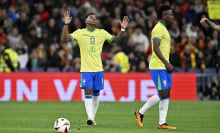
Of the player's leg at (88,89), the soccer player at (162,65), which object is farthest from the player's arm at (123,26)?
the soccer player at (162,65)

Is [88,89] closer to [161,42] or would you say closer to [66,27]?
[66,27]

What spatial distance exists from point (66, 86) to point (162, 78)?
1277cm

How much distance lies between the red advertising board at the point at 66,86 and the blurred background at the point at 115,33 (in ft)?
4.61

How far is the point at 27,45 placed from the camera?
3206 centimetres

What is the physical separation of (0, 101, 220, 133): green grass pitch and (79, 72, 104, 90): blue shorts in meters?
0.90

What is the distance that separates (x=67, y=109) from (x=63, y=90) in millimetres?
5177

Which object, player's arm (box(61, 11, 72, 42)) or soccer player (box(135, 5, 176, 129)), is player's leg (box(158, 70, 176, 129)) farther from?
player's arm (box(61, 11, 72, 42))

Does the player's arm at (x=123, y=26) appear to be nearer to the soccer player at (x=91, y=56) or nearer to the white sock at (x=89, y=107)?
the soccer player at (x=91, y=56)

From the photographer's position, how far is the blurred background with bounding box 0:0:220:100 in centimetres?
3105

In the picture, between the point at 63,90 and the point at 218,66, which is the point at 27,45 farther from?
the point at 218,66

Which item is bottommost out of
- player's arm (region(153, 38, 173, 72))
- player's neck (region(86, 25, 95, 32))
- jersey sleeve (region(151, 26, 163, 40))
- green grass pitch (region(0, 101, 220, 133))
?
green grass pitch (region(0, 101, 220, 133))

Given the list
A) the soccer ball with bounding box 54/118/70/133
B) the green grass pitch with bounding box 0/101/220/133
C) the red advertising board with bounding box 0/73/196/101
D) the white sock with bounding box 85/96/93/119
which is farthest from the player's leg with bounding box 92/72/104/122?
the red advertising board with bounding box 0/73/196/101

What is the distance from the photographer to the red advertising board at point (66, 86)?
29266mm

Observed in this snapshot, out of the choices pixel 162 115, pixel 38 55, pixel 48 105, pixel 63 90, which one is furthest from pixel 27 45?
pixel 162 115
